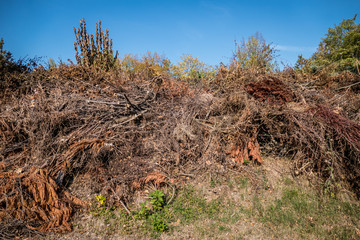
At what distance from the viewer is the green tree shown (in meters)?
20.4

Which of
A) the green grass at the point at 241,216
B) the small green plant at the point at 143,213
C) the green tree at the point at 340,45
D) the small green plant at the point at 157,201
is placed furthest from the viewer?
the green tree at the point at 340,45

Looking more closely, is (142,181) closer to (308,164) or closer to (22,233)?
(22,233)

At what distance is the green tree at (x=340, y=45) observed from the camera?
20.4 m

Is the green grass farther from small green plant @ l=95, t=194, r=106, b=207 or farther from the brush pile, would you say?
the brush pile

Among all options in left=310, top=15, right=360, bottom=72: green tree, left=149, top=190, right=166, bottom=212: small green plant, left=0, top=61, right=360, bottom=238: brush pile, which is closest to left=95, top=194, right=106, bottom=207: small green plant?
left=0, top=61, right=360, bottom=238: brush pile

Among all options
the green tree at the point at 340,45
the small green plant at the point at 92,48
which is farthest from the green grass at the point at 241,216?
the green tree at the point at 340,45

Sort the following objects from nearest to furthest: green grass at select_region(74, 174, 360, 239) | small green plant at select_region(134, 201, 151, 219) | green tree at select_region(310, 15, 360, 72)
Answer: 1. green grass at select_region(74, 174, 360, 239)
2. small green plant at select_region(134, 201, 151, 219)
3. green tree at select_region(310, 15, 360, 72)

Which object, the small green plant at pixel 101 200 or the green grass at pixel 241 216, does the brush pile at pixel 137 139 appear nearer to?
the small green plant at pixel 101 200

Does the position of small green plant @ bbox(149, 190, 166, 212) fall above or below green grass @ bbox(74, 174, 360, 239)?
above

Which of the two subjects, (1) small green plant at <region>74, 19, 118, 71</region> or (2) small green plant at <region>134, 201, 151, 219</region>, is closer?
(2) small green plant at <region>134, 201, 151, 219</region>

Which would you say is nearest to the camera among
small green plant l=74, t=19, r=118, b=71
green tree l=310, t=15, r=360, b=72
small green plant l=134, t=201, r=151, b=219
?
small green plant l=134, t=201, r=151, b=219

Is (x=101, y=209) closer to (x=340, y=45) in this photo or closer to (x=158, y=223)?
(x=158, y=223)

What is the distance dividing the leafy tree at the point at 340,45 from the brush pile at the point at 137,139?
18175 mm

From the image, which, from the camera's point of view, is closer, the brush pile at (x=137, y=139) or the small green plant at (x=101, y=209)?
the small green plant at (x=101, y=209)
